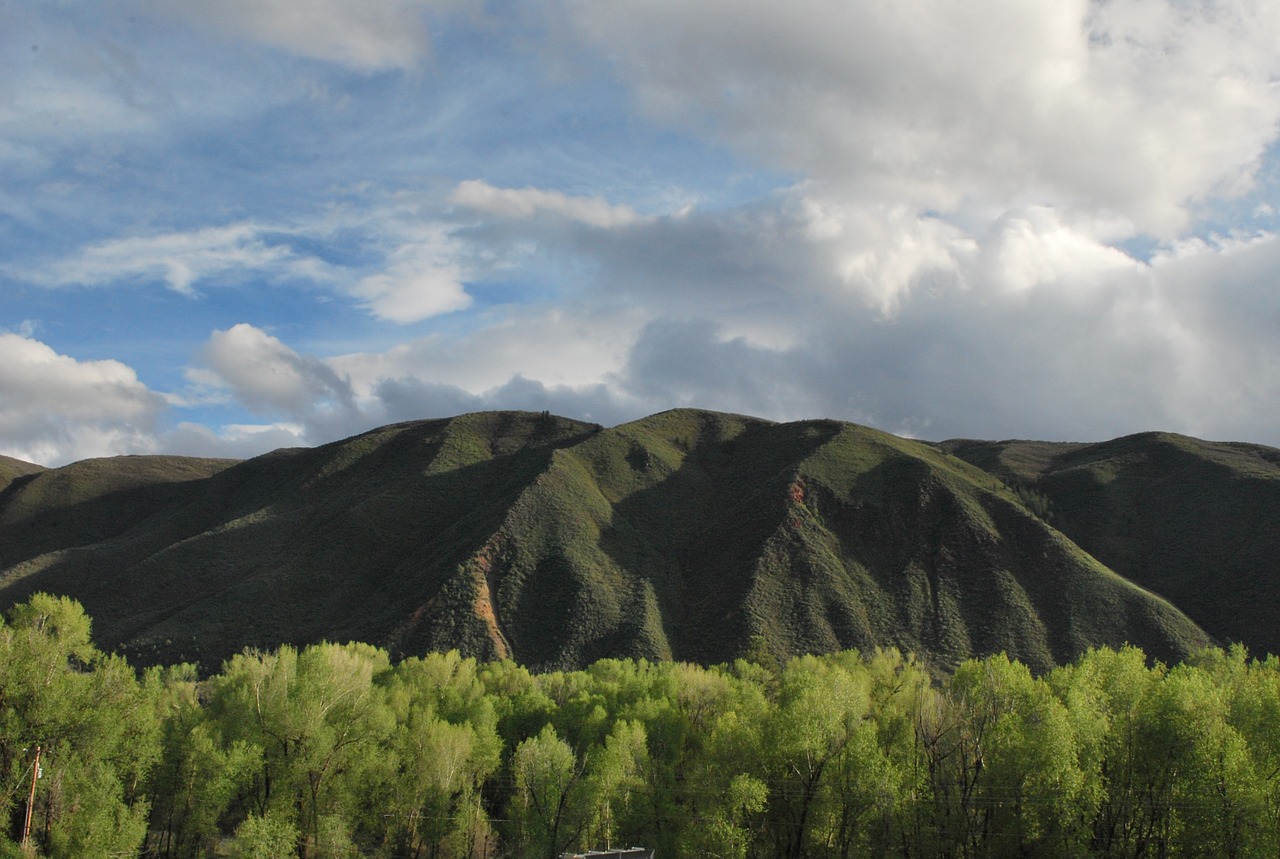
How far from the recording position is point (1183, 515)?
130 metres

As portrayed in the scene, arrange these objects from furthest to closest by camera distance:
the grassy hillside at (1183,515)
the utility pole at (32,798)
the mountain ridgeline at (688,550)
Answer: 1. the grassy hillside at (1183,515)
2. the mountain ridgeline at (688,550)
3. the utility pole at (32,798)

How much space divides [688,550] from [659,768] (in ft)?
257

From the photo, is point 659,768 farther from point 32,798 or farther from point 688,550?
point 688,550

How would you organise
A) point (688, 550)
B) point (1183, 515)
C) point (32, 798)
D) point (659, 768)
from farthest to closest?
point (1183, 515) < point (688, 550) < point (659, 768) < point (32, 798)

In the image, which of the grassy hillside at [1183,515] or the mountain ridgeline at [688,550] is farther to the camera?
the grassy hillside at [1183,515]

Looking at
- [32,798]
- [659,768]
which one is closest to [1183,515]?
[659,768]

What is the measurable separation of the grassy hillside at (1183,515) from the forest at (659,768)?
192 feet

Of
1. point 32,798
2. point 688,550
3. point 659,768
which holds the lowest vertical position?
point 659,768

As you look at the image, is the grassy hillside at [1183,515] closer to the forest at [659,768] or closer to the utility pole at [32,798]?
the forest at [659,768]

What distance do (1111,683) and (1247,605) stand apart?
262 ft

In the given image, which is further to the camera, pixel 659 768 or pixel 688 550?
pixel 688 550

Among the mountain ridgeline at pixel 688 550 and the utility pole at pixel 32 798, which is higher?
the mountain ridgeline at pixel 688 550

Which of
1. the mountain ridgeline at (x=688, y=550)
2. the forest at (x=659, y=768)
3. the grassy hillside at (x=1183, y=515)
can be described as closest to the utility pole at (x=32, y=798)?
the forest at (x=659, y=768)

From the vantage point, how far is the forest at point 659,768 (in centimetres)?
3834
